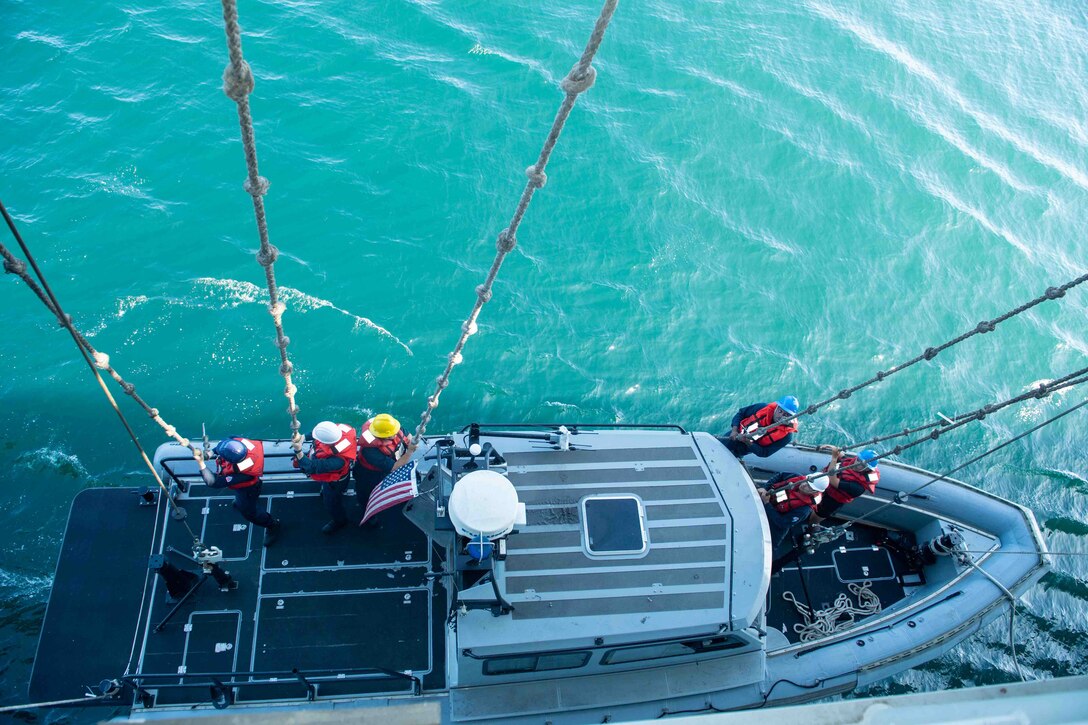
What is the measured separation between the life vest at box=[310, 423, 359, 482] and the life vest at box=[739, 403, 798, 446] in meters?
6.24

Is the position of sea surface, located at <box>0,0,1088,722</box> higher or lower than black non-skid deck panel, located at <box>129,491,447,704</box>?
higher

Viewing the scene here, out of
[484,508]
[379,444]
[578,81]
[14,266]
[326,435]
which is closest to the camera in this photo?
[578,81]

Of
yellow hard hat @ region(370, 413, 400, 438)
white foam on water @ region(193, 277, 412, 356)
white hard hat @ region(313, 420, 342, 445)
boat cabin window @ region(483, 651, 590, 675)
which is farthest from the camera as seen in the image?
white foam on water @ region(193, 277, 412, 356)

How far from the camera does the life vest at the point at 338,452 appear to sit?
10.1 metres

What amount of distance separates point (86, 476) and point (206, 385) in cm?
282

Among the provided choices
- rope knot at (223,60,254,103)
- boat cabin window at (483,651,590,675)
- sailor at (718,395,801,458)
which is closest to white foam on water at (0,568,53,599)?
boat cabin window at (483,651,590,675)

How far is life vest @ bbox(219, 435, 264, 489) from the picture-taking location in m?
9.86

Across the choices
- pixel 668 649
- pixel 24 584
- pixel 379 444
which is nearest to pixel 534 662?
pixel 668 649

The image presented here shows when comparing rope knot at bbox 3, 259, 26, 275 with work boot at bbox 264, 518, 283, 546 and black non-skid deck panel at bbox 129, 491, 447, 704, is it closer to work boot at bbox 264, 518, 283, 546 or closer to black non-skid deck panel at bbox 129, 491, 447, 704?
work boot at bbox 264, 518, 283, 546

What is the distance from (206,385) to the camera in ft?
50.5

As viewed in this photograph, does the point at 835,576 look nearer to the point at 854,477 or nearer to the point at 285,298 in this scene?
the point at 854,477

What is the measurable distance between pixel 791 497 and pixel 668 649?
3.34m

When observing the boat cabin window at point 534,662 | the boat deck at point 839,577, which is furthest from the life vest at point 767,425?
the boat cabin window at point 534,662

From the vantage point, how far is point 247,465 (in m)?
9.92
